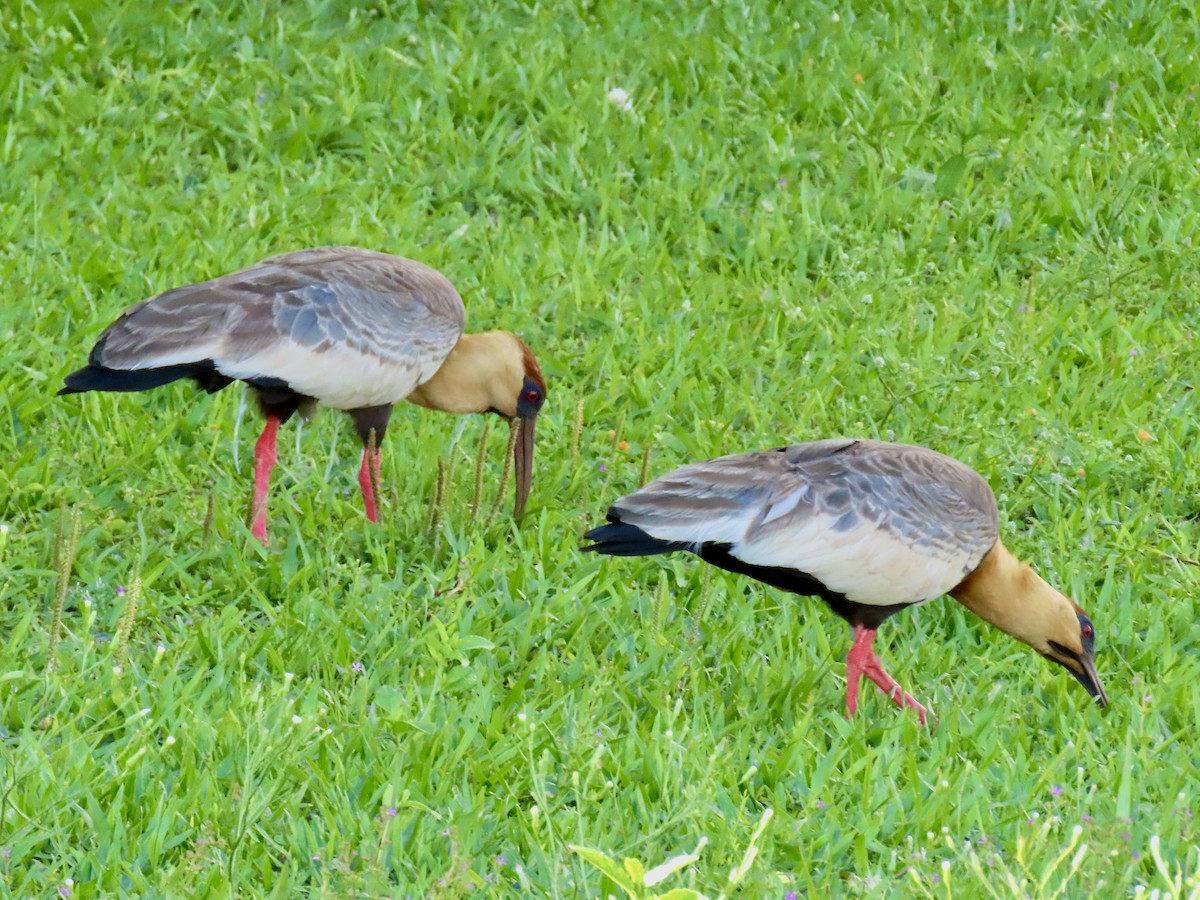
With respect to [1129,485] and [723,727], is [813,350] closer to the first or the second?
[1129,485]

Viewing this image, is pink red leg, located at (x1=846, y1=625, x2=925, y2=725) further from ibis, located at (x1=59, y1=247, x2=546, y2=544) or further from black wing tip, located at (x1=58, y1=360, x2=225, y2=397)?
black wing tip, located at (x1=58, y1=360, x2=225, y2=397)

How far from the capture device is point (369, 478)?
537 centimetres

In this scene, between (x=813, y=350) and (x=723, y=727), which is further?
(x=813, y=350)

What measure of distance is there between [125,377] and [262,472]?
607 millimetres

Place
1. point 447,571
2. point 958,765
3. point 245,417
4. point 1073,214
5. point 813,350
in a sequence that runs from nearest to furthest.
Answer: point 958,765 → point 447,571 → point 245,417 → point 813,350 → point 1073,214

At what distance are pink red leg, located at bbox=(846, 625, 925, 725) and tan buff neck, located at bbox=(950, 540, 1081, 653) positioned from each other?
0.36 meters

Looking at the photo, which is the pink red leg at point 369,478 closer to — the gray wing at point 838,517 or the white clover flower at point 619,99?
the gray wing at point 838,517

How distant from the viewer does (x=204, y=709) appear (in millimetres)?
4250

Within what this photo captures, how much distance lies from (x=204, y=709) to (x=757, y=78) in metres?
5.17

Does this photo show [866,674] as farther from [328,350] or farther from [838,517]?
[328,350]

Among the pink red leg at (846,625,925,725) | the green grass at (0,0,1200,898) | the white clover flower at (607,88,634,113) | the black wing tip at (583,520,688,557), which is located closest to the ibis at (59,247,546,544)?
the green grass at (0,0,1200,898)

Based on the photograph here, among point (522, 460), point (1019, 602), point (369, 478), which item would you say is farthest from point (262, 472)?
point (1019, 602)

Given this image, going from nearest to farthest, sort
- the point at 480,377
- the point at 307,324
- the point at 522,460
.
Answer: the point at 307,324
the point at 522,460
the point at 480,377

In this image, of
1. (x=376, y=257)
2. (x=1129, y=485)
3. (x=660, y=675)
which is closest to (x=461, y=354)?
(x=376, y=257)
